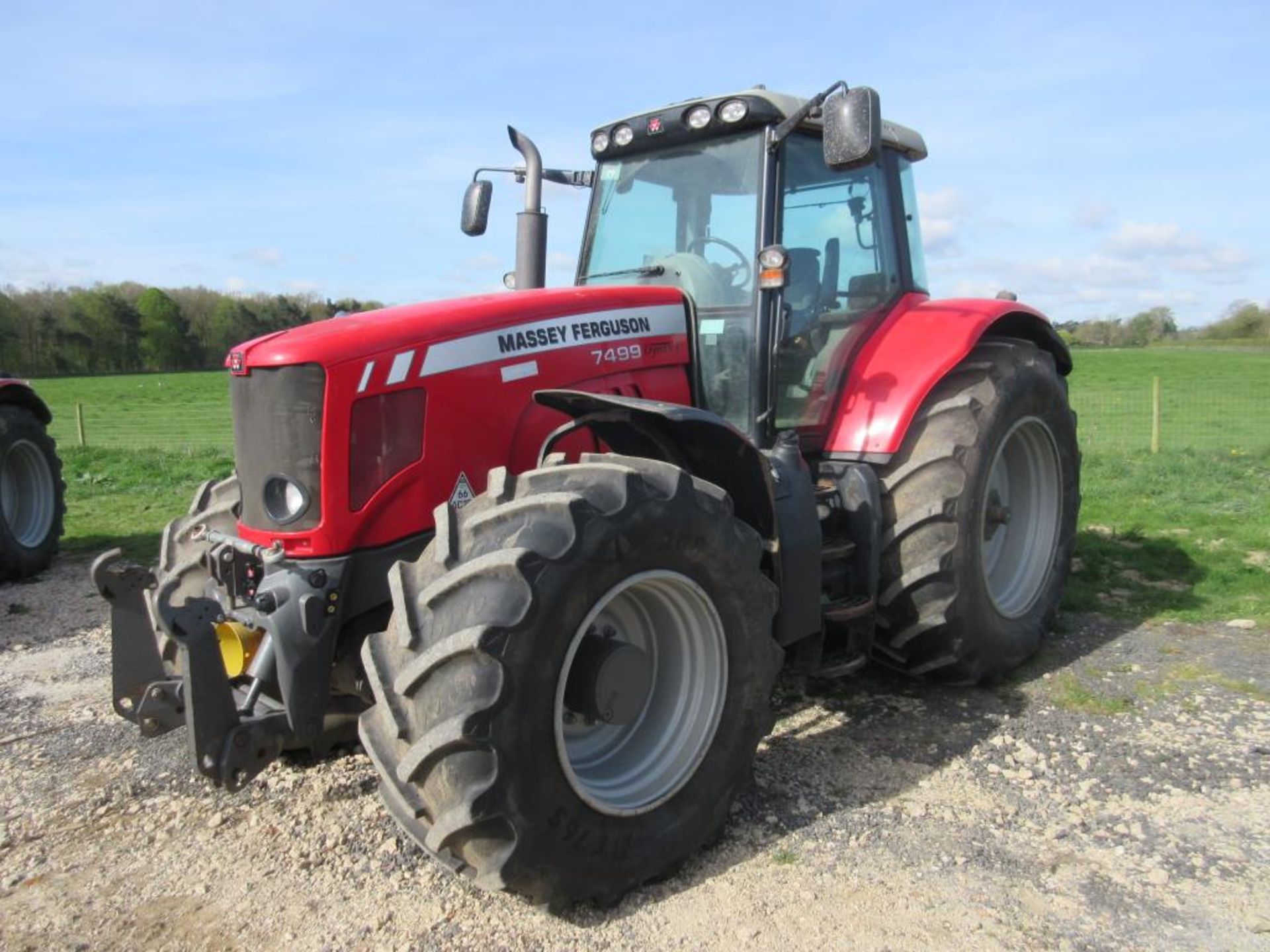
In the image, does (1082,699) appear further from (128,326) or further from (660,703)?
(128,326)

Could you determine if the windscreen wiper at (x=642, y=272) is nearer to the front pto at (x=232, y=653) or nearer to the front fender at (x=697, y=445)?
the front fender at (x=697, y=445)

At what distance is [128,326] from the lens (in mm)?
45125

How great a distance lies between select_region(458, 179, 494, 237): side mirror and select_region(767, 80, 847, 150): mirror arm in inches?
58.0

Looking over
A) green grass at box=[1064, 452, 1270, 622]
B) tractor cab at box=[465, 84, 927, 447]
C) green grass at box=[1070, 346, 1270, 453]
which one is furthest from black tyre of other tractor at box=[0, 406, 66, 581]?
green grass at box=[1070, 346, 1270, 453]

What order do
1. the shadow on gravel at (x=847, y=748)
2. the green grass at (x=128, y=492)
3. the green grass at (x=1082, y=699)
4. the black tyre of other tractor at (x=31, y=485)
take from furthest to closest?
1. the green grass at (x=128, y=492)
2. the black tyre of other tractor at (x=31, y=485)
3. the green grass at (x=1082, y=699)
4. the shadow on gravel at (x=847, y=748)

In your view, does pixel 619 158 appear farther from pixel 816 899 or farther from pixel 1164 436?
pixel 1164 436

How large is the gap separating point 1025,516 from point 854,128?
8.00ft

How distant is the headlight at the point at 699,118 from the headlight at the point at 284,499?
7.24 ft

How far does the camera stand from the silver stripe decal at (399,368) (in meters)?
3.08

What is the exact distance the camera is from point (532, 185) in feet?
14.8

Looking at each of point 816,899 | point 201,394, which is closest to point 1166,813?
point 816,899

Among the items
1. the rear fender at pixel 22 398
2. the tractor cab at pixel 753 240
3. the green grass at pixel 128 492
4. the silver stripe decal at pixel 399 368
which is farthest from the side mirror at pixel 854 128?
the rear fender at pixel 22 398

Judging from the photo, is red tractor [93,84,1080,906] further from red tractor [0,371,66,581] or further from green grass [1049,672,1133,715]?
red tractor [0,371,66,581]

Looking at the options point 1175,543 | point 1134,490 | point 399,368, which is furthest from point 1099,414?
point 399,368
